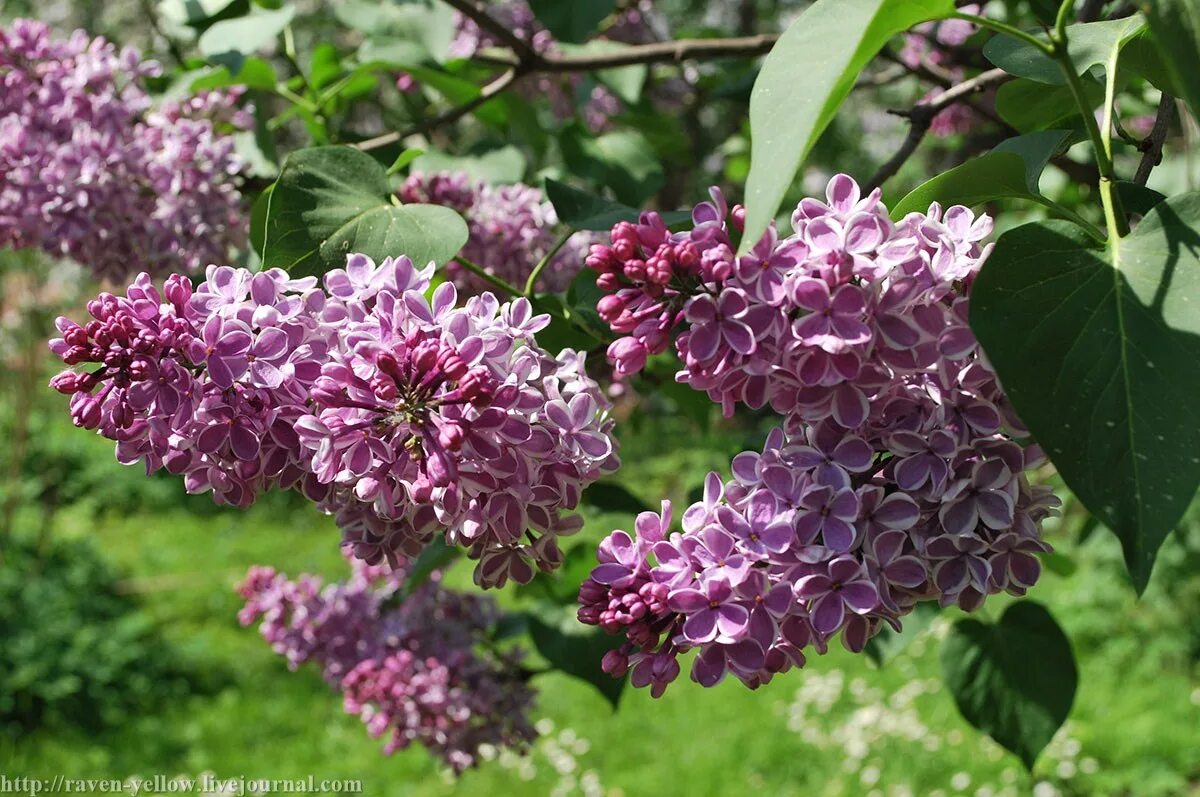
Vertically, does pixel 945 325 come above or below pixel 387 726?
above

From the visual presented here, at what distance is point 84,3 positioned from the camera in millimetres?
5598

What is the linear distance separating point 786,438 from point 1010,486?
0.13m

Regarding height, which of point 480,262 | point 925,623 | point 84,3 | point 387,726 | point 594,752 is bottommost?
point 594,752

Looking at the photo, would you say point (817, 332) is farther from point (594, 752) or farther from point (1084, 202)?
point (594, 752)

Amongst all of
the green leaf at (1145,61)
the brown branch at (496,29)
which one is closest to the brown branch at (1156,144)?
the green leaf at (1145,61)

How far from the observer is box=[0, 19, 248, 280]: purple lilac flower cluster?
46.8 inches

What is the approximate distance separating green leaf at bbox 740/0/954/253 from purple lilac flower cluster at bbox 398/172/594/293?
65 cm

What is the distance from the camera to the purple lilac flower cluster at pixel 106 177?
1188 millimetres

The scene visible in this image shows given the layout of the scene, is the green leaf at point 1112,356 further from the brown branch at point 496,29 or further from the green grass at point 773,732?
the green grass at point 773,732

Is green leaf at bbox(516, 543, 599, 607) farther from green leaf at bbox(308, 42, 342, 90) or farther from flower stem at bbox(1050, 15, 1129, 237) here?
flower stem at bbox(1050, 15, 1129, 237)

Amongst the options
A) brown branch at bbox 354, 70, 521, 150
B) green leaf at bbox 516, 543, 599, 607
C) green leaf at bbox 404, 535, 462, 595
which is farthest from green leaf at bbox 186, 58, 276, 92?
green leaf at bbox 516, 543, 599, 607

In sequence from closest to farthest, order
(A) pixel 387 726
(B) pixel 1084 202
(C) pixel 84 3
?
(A) pixel 387 726
(B) pixel 1084 202
(C) pixel 84 3

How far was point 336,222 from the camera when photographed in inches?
33.0

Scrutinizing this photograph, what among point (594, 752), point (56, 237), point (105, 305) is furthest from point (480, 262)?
point (594, 752)
